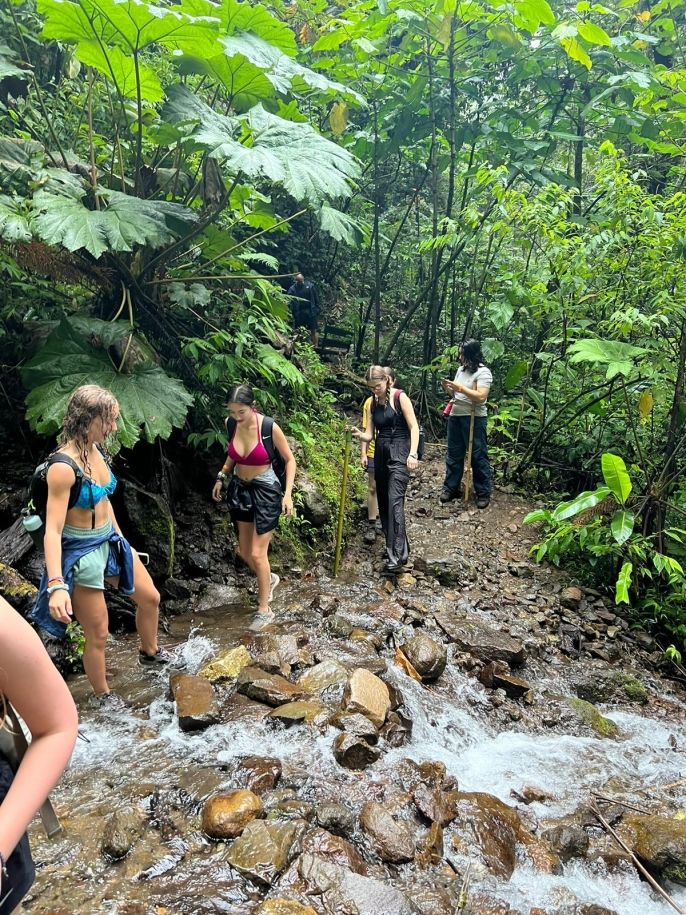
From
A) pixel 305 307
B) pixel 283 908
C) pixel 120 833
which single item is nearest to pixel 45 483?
pixel 120 833

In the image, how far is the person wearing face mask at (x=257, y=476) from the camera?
476cm

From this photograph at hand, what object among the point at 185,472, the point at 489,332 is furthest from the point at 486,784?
the point at 489,332

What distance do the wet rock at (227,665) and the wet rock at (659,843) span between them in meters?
2.72

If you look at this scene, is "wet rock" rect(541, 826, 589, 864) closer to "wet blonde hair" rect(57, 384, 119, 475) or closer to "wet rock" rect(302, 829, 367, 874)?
"wet rock" rect(302, 829, 367, 874)

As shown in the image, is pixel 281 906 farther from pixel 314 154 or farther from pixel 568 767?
pixel 314 154

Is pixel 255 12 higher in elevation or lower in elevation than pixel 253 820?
higher

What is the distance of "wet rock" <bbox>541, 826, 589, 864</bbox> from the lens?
3.05 metres

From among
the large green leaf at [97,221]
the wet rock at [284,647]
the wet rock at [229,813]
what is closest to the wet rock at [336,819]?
the wet rock at [229,813]

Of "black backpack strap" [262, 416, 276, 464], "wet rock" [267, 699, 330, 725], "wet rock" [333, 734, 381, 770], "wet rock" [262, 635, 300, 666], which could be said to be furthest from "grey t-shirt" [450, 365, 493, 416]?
"wet rock" [333, 734, 381, 770]

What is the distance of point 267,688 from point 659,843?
99.4 inches

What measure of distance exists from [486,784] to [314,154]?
4.78 m

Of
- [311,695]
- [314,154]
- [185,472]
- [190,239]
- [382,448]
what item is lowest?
[311,695]

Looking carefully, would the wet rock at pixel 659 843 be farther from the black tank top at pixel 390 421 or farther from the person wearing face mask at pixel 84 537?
the black tank top at pixel 390 421

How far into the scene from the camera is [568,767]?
3.91m
